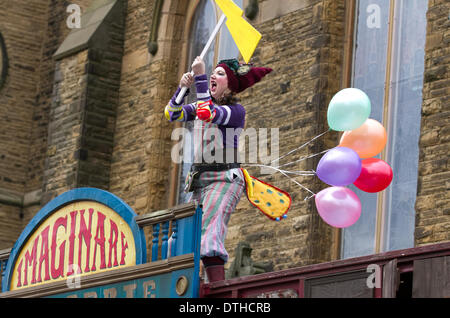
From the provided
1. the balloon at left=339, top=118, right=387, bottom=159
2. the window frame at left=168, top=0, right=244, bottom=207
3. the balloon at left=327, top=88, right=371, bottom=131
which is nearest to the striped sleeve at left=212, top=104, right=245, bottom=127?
the balloon at left=327, top=88, right=371, bottom=131

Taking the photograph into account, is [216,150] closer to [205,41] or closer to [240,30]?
[240,30]

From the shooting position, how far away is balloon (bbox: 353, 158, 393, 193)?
339 inches

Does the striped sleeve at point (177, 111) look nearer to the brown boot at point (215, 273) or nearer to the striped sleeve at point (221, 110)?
the striped sleeve at point (221, 110)

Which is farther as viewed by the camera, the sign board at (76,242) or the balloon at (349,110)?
the sign board at (76,242)

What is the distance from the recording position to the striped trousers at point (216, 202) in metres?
8.29

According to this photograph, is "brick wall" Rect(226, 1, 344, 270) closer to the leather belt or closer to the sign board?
the sign board

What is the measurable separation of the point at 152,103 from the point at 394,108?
4609mm

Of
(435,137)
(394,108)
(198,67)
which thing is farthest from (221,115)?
(394,108)

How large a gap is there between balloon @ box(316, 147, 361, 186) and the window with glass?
269cm

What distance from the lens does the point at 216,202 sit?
8398 mm

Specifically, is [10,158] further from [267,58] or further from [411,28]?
[411,28]

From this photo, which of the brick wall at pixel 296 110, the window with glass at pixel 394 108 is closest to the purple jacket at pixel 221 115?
the window with glass at pixel 394 108

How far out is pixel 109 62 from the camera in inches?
626

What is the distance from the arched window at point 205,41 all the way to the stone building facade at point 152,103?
11cm
